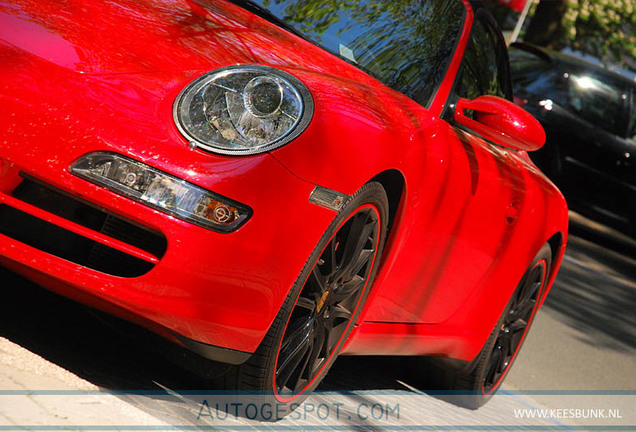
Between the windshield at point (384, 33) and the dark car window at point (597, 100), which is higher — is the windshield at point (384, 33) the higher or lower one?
the higher one

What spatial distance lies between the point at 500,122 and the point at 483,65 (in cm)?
75

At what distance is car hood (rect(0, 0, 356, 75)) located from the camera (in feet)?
9.87

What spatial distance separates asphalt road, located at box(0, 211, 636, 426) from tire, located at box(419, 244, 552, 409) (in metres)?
0.20

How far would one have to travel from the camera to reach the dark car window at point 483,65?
435 cm

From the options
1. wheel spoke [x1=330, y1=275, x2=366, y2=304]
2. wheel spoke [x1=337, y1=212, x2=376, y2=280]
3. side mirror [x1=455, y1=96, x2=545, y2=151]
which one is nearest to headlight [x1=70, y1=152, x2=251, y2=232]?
wheel spoke [x1=337, y1=212, x2=376, y2=280]

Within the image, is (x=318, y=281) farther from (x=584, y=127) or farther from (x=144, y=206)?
(x=584, y=127)

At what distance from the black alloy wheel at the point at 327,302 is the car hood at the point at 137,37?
0.57m

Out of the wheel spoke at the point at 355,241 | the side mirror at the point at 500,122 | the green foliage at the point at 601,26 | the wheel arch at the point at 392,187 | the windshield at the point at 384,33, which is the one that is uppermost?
the windshield at the point at 384,33

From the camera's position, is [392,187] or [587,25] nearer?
[392,187]

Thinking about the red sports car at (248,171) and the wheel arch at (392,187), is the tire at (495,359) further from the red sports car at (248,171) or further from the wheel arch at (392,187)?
the wheel arch at (392,187)

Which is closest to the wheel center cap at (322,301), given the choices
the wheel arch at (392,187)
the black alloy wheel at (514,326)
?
the wheel arch at (392,187)

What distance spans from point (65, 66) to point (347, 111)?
0.83 meters

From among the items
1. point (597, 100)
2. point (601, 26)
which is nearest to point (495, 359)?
point (597, 100)

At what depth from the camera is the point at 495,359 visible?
5145 millimetres
